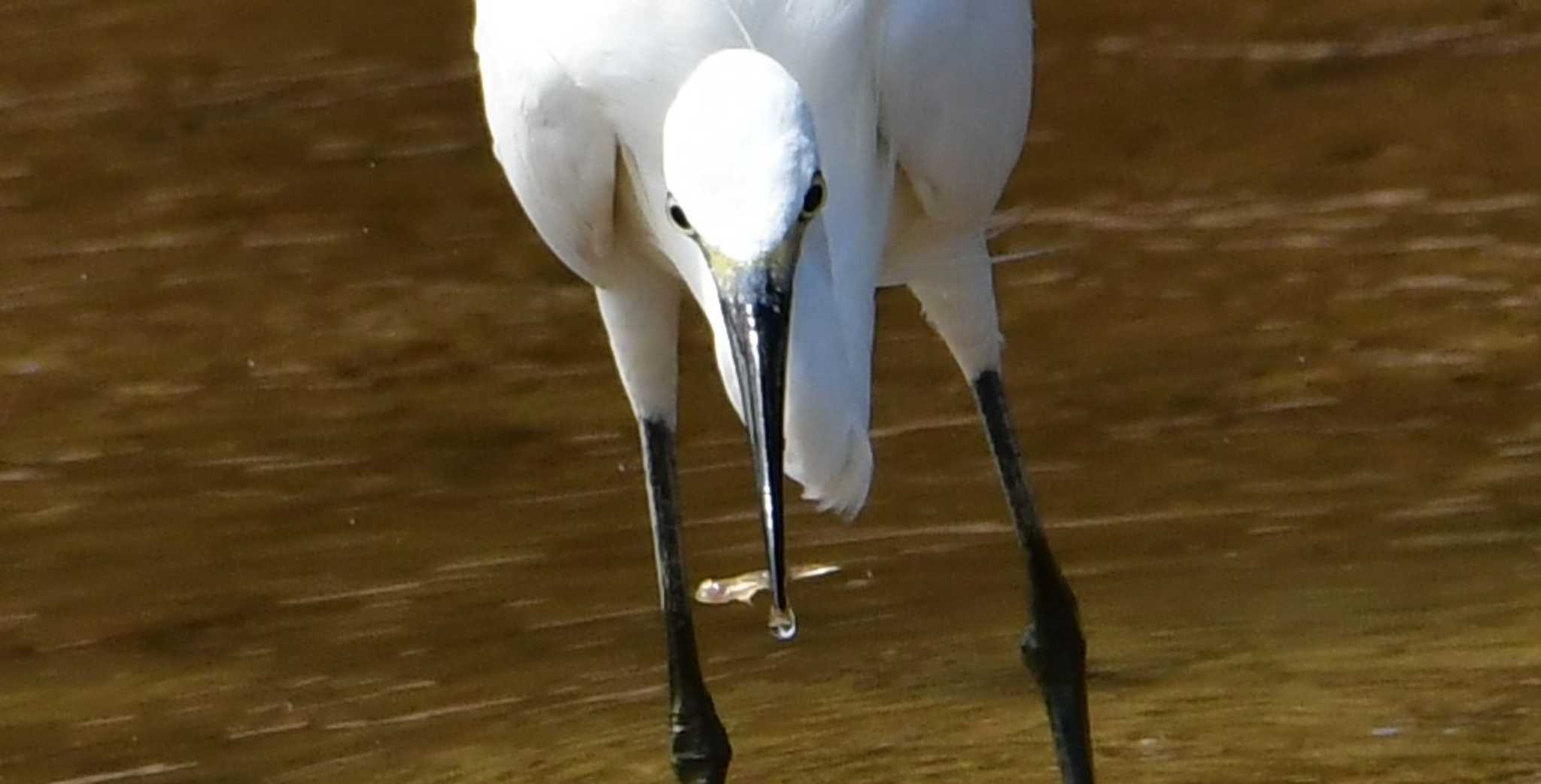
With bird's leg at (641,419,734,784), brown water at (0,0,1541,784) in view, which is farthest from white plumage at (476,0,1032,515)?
brown water at (0,0,1541,784)

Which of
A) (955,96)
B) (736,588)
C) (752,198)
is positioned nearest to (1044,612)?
(736,588)

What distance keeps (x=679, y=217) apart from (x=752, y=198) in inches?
2.1

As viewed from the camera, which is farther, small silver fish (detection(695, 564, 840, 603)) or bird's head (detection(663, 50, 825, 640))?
small silver fish (detection(695, 564, 840, 603))

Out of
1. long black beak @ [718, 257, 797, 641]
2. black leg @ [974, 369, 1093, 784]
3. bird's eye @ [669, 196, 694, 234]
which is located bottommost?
black leg @ [974, 369, 1093, 784]

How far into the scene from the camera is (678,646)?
1.92m

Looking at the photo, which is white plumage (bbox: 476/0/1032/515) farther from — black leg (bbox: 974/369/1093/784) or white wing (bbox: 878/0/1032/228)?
black leg (bbox: 974/369/1093/784)

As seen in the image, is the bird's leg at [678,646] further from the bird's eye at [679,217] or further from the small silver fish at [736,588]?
the bird's eye at [679,217]

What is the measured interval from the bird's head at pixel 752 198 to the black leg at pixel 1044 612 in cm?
70

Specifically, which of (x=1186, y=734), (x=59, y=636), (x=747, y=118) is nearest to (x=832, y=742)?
(x=1186, y=734)

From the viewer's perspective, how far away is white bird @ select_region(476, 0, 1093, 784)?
1237 mm

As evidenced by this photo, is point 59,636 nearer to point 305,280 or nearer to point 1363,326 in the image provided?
point 305,280

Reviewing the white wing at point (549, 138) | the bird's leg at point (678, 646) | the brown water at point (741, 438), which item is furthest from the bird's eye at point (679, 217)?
the brown water at point (741, 438)

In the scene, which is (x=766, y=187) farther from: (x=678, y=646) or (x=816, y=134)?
(x=678, y=646)

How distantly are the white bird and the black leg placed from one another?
0.10ft
